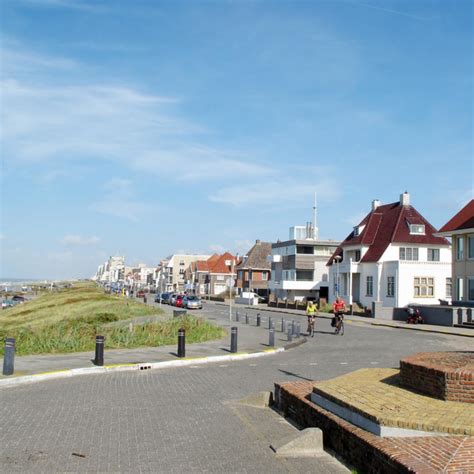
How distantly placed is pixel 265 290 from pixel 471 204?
171 ft

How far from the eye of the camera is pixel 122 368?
1698cm

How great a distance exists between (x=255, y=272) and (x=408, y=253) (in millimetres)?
42980

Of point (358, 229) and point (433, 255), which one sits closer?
point (433, 255)

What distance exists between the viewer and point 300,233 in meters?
80.0

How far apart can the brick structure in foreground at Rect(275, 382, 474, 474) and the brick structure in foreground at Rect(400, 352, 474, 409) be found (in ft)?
4.24

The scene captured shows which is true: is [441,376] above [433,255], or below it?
below

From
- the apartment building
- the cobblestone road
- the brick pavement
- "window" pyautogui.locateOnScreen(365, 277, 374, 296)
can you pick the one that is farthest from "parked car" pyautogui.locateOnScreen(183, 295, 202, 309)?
the brick pavement

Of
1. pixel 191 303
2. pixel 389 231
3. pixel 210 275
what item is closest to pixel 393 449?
pixel 389 231

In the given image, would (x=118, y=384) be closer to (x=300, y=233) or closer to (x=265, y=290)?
(x=300, y=233)

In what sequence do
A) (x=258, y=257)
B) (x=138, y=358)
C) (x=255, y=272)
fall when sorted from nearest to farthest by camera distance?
1. (x=138, y=358)
2. (x=255, y=272)
3. (x=258, y=257)

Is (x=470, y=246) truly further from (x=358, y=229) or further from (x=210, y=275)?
A: (x=210, y=275)

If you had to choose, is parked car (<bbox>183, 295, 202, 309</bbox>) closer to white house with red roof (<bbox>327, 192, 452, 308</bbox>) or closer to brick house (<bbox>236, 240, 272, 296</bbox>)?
white house with red roof (<bbox>327, 192, 452, 308</bbox>)

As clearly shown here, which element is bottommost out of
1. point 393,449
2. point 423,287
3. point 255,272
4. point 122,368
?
point 122,368

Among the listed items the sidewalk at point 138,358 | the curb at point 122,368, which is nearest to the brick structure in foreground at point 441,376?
the curb at point 122,368
